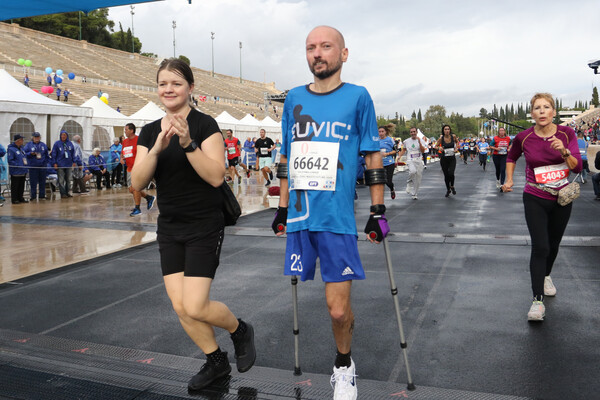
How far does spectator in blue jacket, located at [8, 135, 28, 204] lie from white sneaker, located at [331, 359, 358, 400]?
44.2 feet

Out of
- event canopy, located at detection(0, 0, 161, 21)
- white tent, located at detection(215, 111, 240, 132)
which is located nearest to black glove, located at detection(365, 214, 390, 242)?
event canopy, located at detection(0, 0, 161, 21)

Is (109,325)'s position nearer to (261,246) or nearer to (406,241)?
(261,246)

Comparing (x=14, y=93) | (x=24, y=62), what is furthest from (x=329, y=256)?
(x=24, y=62)

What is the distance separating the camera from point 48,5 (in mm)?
7062

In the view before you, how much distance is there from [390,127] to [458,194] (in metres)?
3.30

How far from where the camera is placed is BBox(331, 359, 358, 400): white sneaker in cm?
277

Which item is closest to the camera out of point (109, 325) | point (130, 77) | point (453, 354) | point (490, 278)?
point (453, 354)

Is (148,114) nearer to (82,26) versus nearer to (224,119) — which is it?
(224,119)

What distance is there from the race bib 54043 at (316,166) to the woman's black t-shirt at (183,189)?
0.51m

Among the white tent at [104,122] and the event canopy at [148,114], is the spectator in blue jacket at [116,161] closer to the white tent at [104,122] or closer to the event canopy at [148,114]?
the white tent at [104,122]

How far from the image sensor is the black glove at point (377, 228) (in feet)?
9.18

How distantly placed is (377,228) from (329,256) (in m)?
0.30

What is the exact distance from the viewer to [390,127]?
1246cm

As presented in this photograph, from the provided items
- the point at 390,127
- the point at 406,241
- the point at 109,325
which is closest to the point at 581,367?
the point at 109,325
